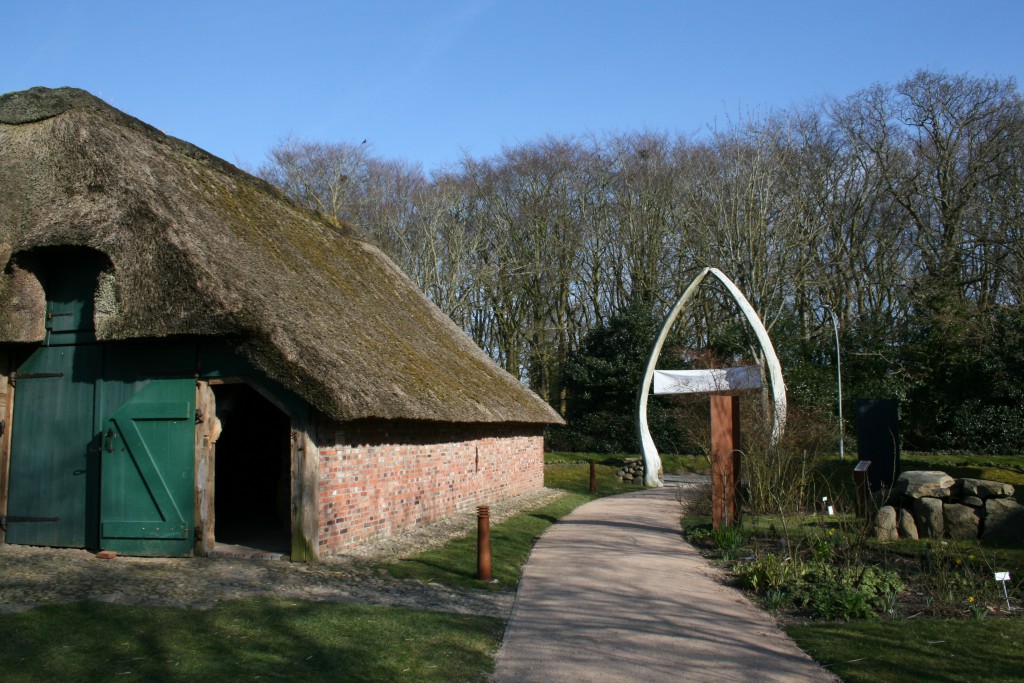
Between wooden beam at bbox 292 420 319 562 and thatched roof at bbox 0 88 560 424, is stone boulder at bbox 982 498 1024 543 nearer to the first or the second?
thatched roof at bbox 0 88 560 424

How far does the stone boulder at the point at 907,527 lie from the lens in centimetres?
1177

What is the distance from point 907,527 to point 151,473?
10.4 meters

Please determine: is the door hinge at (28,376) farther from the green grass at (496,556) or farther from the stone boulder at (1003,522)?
the stone boulder at (1003,522)

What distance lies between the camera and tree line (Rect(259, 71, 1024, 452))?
27375mm

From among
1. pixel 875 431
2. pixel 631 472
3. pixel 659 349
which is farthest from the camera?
pixel 631 472

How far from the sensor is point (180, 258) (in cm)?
988

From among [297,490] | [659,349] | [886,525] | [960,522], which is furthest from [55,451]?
[659,349]

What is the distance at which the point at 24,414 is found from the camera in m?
10.9

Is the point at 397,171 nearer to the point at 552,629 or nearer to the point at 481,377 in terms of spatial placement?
the point at 481,377

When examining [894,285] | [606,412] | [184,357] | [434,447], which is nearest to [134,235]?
[184,357]

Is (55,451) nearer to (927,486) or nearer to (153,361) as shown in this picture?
(153,361)


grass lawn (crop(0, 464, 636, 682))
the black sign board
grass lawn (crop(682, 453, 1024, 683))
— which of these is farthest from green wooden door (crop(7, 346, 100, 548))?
the black sign board

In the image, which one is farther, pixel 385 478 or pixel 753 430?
pixel 753 430

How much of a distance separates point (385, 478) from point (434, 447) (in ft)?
6.70
